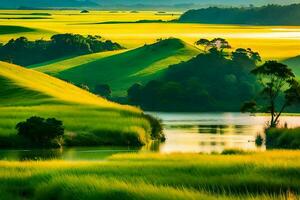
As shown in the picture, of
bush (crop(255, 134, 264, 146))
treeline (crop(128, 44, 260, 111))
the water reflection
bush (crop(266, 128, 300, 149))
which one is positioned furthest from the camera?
treeline (crop(128, 44, 260, 111))

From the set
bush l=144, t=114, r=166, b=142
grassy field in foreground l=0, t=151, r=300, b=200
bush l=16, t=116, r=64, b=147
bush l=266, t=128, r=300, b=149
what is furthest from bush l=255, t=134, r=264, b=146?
grassy field in foreground l=0, t=151, r=300, b=200

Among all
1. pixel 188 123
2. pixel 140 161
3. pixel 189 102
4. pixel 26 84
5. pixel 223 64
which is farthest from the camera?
pixel 223 64

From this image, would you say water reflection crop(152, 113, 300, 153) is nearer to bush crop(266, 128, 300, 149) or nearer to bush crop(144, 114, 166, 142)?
bush crop(144, 114, 166, 142)

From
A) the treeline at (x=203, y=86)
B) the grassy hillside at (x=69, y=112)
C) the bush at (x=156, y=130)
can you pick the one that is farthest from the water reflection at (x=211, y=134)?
the treeline at (x=203, y=86)

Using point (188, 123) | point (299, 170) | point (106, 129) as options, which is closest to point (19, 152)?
point (106, 129)

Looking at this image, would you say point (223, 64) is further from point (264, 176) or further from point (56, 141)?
point (264, 176)

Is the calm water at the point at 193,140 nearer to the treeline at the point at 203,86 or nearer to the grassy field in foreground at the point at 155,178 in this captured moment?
the grassy field in foreground at the point at 155,178
